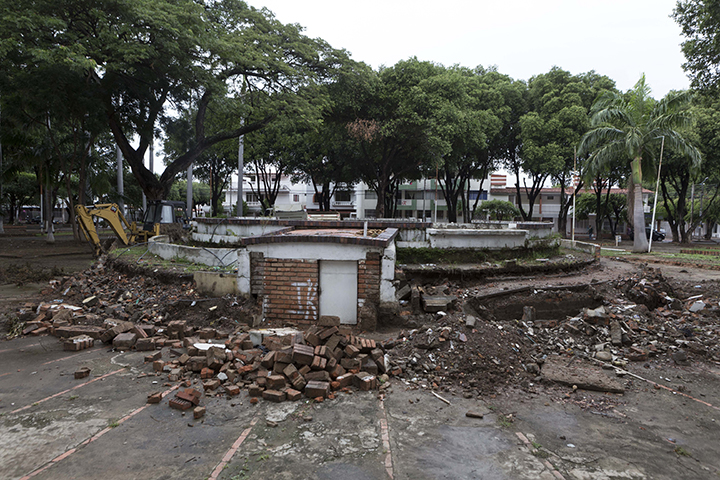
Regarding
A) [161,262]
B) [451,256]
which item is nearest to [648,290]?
[451,256]

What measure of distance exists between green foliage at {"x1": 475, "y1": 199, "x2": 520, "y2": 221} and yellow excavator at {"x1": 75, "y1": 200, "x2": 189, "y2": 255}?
33.8 meters

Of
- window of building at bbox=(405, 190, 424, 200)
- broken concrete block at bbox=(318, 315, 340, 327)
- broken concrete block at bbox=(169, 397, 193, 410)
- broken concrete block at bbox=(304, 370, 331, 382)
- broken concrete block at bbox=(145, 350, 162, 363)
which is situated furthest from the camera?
window of building at bbox=(405, 190, 424, 200)

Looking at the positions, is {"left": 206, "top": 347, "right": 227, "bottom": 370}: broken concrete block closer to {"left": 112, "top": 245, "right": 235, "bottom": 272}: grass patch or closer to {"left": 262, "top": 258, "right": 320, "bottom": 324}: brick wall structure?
{"left": 262, "top": 258, "right": 320, "bottom": 324}: brick wall structure

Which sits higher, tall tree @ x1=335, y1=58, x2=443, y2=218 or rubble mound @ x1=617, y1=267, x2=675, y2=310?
tall tree @ x1=335, y1=58, x2=443, y2=218

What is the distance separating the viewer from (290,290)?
7625 mm

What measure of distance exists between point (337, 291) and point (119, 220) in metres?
13.8

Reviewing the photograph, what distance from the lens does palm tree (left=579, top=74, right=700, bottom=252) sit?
63.7 feet

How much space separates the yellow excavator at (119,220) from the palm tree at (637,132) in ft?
67.0

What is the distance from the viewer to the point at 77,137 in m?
20.6

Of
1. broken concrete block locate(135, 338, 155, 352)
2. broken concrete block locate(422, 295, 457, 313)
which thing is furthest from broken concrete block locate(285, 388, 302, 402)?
broken concrete block locate(422, 295, 457, 313)

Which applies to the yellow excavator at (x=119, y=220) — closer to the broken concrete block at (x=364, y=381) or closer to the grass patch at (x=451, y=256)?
the grass patch at (x=451, y=256)

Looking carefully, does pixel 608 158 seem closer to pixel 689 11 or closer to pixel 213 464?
pixel 689 11

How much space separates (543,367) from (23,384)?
713 cm

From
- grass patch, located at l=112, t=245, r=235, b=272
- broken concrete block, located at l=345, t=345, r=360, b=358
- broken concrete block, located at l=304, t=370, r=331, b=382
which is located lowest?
broken concrete block, located at l=304, t=370, r=331, b=382
